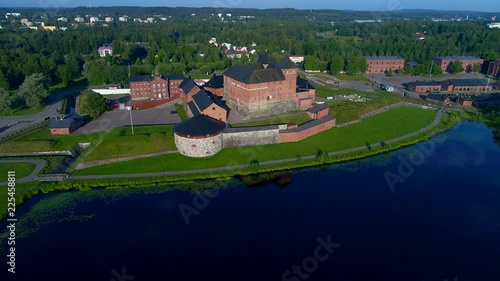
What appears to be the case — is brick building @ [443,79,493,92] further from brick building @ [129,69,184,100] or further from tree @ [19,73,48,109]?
tree @ [19,73,48,109]

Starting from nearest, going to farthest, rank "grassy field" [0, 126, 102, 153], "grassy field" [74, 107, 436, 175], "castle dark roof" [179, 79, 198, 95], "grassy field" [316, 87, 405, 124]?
"grassy field" [74, 107, 436, 175] < "grassy field" [0, 126, 102, 153] < "grassy field" [316, 87, 405, 124] < "castle dark roof" [179, 79, 198, 95]

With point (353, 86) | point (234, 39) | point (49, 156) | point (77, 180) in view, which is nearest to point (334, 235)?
point (77, 180)

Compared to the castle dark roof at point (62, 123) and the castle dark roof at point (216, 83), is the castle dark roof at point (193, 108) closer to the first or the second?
the castle dark roof at point (216, 83)

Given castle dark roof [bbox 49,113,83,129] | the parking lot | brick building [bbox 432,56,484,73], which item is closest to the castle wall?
the parking lot

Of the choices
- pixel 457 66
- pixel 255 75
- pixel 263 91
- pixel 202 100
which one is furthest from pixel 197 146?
pixel 457 66

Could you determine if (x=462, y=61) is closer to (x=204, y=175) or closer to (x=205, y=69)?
(x=205, y=69)
